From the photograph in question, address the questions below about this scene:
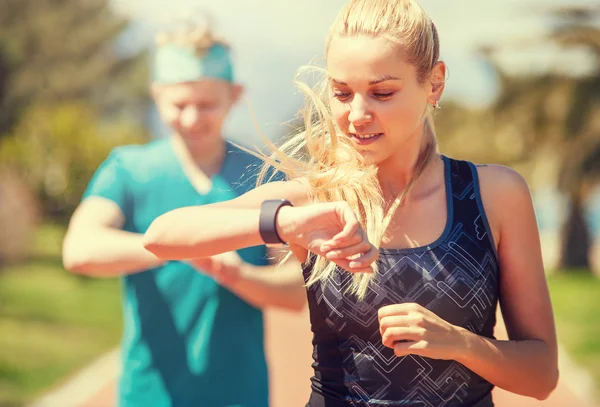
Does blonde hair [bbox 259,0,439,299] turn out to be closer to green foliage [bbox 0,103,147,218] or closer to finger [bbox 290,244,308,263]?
finger [bbox 290,244,308,263]

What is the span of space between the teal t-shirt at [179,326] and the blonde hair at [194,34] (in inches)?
25.4

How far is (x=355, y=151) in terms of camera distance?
7.88 feet

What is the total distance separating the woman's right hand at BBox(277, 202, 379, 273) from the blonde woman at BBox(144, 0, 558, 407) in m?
0.02

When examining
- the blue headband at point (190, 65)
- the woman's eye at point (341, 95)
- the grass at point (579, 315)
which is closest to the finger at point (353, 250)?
the woman's eye at point (341, 95)

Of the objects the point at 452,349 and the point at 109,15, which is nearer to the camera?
the point at 452,349

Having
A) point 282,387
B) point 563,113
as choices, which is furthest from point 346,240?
point 563,113

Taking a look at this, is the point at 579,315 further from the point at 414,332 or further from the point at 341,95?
the point at 414,332

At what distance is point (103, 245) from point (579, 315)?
45.6 feet

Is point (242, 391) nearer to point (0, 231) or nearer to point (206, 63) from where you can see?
point (206, 63)

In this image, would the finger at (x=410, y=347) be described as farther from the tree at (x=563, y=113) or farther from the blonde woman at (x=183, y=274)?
the tree at (x=563, y=113)

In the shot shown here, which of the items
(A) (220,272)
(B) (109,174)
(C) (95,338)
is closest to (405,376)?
(A) (220,272)

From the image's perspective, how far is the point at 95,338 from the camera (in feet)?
41.5

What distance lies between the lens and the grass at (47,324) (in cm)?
1008

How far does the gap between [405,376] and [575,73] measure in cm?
1646
